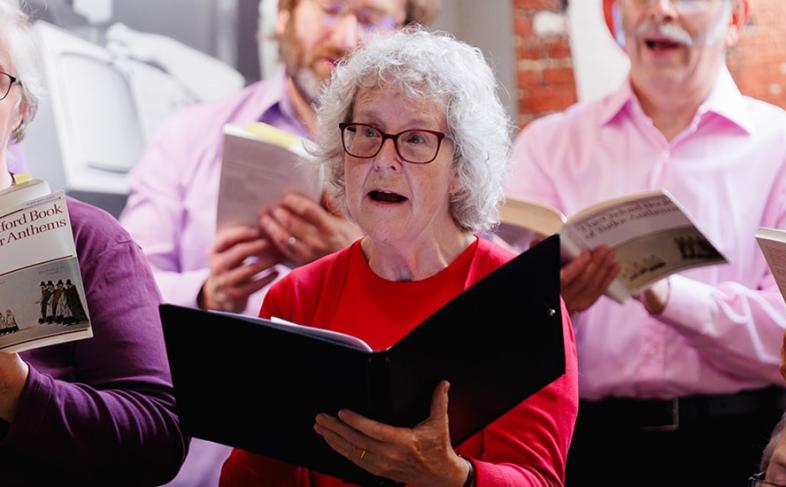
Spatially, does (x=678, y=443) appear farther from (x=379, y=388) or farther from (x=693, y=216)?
(x=379, y=388)

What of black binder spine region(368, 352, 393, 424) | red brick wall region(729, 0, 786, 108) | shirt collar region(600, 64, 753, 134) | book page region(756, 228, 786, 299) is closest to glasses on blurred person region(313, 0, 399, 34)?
shirt collar region(600, 64, 753, 134)

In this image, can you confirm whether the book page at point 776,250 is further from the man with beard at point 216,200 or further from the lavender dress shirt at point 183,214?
the lavender dress shirt at point 183,214

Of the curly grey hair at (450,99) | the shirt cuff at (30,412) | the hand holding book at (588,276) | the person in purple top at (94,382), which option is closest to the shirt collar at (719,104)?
the hand holding book at (588,276)

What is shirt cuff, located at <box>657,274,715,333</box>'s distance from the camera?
2.98 meters

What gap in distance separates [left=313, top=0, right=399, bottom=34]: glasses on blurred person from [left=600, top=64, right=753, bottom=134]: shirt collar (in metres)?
0.70

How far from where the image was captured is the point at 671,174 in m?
3.21

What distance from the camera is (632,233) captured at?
2.79 m

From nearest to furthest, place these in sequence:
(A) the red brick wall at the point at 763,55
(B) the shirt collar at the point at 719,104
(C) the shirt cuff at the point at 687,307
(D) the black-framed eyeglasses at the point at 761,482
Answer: (D) the black-framed eyeglasses at the point at 761,482, (C) the shirt cuff at the point at 687,307, (B) the shirt collar at the point at 719,104, (A) the red brick wall at the point at 763,55

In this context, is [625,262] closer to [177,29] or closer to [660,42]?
[660,42]

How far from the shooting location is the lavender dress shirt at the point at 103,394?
180cm

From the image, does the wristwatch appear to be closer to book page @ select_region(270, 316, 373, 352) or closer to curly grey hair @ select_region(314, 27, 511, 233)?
book page @ select_region(270, 316, 373, 352)

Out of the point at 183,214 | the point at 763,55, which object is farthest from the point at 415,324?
the point at 763,55

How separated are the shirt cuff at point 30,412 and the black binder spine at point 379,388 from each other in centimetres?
54

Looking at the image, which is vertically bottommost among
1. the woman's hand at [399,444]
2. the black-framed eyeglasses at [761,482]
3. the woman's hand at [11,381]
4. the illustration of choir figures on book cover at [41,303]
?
the black-framed eyeglasses at [761,482]
